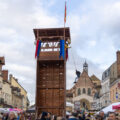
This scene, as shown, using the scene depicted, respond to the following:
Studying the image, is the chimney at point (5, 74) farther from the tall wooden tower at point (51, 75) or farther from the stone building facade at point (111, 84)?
the tall wooden tower at point (51, 75)

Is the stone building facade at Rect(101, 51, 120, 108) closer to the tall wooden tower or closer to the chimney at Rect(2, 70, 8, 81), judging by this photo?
the chimney at Rect(2, 70, 8, 81)

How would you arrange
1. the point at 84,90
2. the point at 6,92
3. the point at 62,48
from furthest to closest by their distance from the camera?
the point at 84,90 → the point at 6,92 → the point at 62,48

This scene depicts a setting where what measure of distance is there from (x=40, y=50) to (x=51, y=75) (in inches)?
83.0

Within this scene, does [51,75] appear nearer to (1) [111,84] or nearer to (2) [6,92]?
(1) [111,84]

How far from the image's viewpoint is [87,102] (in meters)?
85.2

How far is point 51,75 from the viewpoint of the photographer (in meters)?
23.8

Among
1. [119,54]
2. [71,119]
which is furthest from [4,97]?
[71,119]

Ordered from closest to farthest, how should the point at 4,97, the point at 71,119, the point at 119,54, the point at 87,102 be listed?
1. the point at 71,119
2. the point at 119,54
3. the point at 4,97
4. the point at 87,102

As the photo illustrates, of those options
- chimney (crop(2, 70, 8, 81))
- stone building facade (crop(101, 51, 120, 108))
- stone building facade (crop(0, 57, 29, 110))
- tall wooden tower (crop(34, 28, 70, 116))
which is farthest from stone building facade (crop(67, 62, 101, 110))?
tall wooden tower (crop(34, 28, 70, 116))

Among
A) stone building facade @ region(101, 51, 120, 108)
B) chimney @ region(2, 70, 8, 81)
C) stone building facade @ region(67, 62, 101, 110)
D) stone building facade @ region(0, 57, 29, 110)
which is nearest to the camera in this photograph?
stone building facade @ region(101, 51, 120, 108)

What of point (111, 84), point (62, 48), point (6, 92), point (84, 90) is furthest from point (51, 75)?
point (84, 90)

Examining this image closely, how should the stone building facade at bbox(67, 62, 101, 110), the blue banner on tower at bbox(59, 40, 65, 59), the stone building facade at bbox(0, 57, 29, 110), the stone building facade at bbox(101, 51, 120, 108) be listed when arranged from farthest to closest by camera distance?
the stone building facade at bbox(67, 62, 101, 110)
the stone building facade at bbox(0, 57, 29, 110)
the stone building facade at bbox(101, 51, 120, 108)
the blue banner on tower at bbox(59, 40, 65, 59)

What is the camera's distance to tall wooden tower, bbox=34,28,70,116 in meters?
23.3

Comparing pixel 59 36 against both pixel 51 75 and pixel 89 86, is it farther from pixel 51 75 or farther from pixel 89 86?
pixel 89 86
